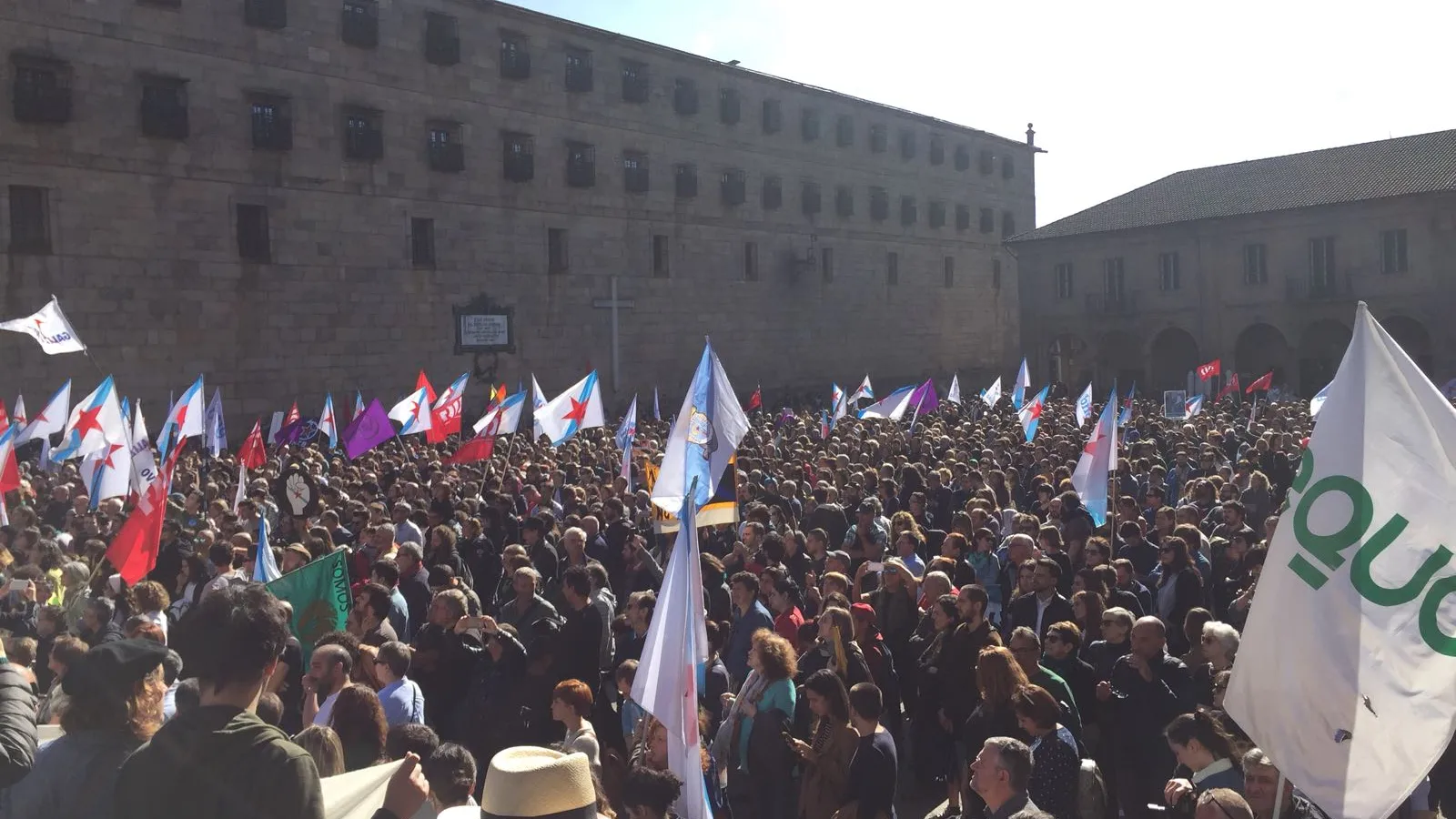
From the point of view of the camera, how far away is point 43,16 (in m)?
24.6

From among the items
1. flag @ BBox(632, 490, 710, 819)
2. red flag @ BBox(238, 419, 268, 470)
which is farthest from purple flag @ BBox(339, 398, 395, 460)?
flag @ BBox(632, 490, 710, 819)

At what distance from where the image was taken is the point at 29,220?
24812mm

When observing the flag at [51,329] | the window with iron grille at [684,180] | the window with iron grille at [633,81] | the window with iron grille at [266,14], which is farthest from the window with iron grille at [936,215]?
the flag at [51,329]

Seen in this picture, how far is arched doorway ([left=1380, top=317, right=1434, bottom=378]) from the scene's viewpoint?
127 feet

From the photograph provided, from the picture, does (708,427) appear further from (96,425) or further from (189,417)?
(189,417)

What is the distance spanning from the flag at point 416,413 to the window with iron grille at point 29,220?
39.2 feet

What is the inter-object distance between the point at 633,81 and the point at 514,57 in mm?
4544

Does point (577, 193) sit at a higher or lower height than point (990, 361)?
higher

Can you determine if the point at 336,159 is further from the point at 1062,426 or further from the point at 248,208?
the point at 1062,426

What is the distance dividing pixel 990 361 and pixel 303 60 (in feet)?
110

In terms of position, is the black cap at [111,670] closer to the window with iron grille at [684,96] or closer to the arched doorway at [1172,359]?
the window with iron grille at [684,96]

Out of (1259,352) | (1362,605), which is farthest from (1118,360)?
(1362,605)

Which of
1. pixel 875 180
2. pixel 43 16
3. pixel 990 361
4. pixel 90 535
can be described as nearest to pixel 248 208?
pixel 43 16

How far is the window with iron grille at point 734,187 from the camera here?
1583 inches
